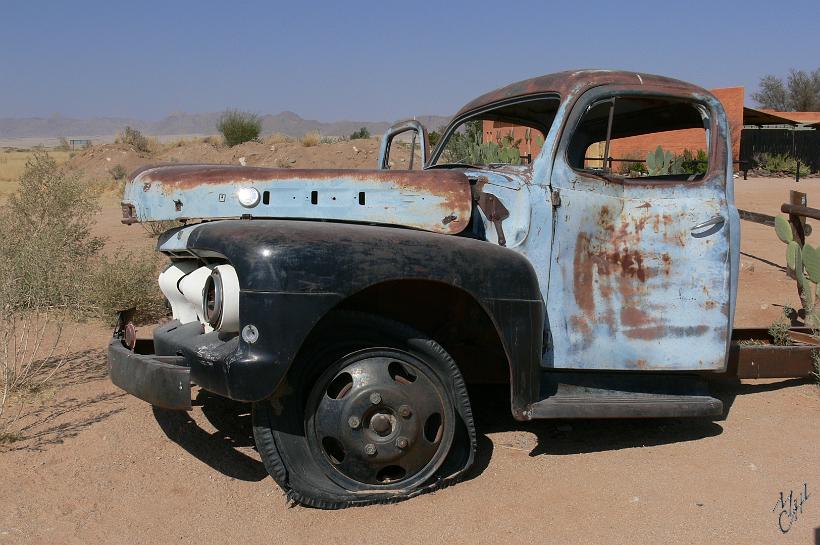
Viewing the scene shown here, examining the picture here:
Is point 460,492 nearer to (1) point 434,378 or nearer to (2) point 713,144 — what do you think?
(1) point 434,378

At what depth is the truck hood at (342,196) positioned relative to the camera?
3854mm

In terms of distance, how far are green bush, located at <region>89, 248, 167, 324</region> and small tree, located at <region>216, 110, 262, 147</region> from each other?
27948mm

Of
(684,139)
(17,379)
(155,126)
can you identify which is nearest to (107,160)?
(684,139)

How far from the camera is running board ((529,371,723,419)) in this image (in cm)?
387

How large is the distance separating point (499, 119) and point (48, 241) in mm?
4537

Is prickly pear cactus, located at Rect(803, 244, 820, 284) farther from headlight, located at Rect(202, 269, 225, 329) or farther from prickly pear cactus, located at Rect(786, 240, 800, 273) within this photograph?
headlight, located at Rect(202, 269, 225, 329)

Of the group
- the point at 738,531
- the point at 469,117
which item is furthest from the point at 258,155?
the point at 738,531

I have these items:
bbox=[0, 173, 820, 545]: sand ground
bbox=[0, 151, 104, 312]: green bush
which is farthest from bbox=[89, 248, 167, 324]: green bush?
bbox=[0, 173, 820, 545]: sand ground

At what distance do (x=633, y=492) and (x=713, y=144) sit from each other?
1808 millimetres

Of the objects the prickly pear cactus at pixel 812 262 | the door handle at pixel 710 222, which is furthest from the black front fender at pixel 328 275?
the prickly pear cactus at pixel 812 262

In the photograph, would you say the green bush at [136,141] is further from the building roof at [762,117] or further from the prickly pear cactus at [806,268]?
the prickly pear cactus at [806,268]

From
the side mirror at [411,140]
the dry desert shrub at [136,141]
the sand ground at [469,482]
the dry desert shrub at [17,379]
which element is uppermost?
the dry desert shrub at [136,141]

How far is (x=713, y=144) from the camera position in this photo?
167 inches

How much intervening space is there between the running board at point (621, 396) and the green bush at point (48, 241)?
3285mm
